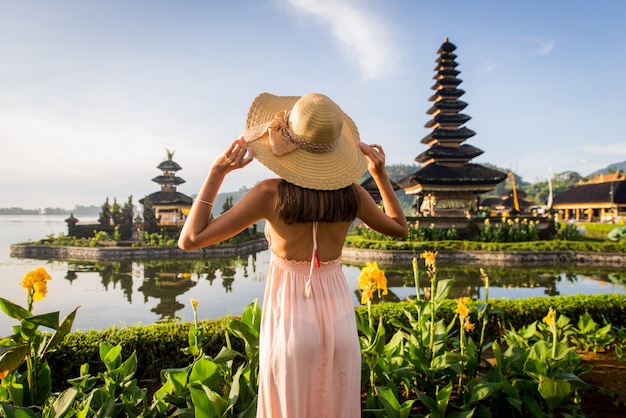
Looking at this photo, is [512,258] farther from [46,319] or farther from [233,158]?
[46,319]

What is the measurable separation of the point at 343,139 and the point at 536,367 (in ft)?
6.03

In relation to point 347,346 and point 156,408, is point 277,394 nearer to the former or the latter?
point 347,346

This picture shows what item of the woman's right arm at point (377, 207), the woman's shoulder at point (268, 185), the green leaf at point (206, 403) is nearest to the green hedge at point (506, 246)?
the woman's right arm at point (377, 207)

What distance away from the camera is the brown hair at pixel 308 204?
57.9 inches

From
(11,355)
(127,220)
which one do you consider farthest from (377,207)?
(127,220)

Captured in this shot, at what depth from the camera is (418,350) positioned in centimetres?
243

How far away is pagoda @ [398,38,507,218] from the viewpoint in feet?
71.1

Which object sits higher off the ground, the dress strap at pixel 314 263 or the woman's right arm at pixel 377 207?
the woman's right arm at pixel 377 207

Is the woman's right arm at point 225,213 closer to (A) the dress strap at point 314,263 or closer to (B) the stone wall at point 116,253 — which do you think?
(A) the dress strap at point 314,263

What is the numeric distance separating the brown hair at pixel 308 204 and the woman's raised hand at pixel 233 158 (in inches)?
7.0

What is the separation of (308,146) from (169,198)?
30949 millimetres

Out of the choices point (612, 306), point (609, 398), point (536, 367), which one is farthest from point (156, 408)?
point (612, 306)

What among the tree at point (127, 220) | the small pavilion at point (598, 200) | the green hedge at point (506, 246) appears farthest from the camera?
the small pavilion at point (598, 200)

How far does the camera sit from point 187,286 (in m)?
10.6
